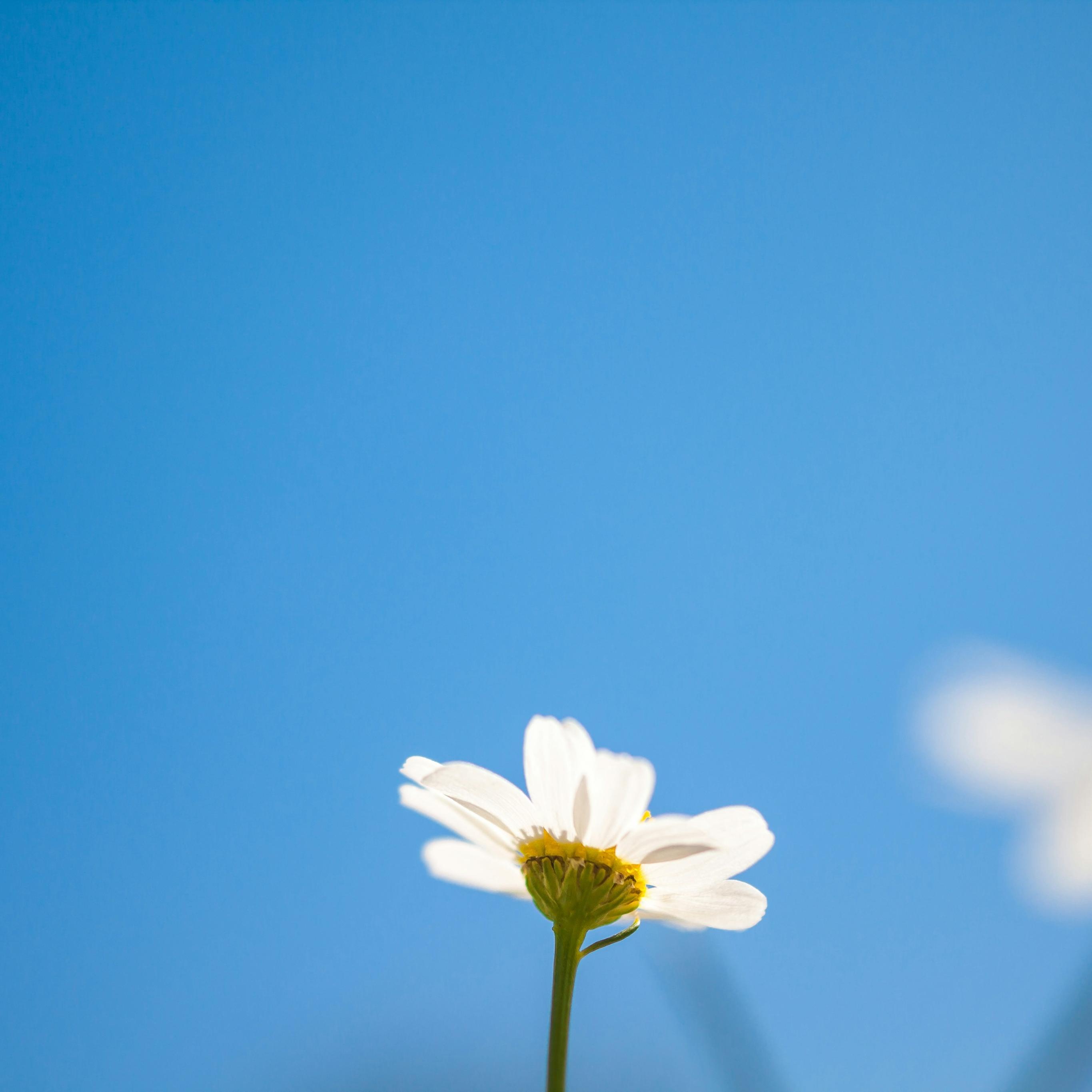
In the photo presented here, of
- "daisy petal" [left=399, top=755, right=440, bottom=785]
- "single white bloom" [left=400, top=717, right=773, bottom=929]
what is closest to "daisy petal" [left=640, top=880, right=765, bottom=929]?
"single white bloom" [left=400, top=717, right=773, bottom=929]

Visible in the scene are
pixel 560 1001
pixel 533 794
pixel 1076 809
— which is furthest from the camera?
pixel 1076 809

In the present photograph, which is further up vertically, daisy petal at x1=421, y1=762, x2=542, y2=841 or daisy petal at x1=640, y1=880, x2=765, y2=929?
daisy petal at x1=421, y1=762, x2=542, y2=841

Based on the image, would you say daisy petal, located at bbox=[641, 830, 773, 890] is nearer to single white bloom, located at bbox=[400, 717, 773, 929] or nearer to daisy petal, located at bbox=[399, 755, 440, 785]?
single white bloom, located at bbox=[400, 717, 773, 929]

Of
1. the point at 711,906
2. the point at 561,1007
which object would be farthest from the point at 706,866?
the point at 561,1007

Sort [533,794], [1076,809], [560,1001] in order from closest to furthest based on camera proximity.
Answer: [560,1001]
[533,794]
[1076,809]

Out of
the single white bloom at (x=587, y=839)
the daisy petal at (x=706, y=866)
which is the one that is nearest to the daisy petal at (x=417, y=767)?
the single white bloom at (x=587, y=839)

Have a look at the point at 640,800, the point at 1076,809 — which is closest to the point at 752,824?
the point at 640,800

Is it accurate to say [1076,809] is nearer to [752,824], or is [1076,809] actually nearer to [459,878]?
[752,824]
